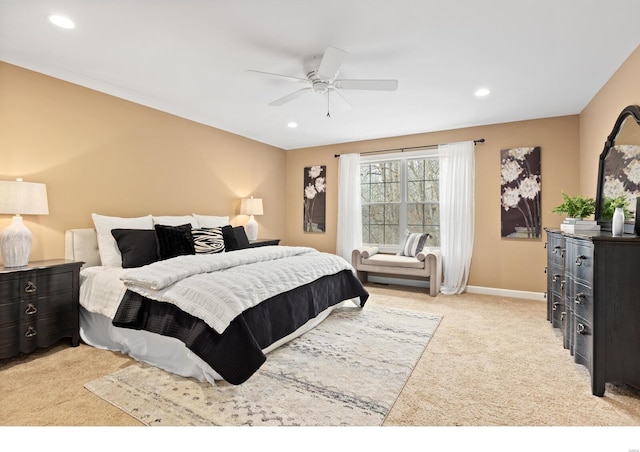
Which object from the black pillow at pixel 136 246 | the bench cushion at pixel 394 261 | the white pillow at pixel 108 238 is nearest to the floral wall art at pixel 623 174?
the bench cushion at pixel 394 261

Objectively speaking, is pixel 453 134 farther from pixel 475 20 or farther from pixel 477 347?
pixel 477 347

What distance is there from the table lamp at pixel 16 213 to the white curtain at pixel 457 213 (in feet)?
15.5

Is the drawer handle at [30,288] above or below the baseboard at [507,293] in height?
above

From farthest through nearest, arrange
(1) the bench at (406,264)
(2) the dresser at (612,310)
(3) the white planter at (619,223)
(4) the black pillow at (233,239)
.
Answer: (1) the bench at (406,264), (4) the black pillow at (233,239), (3) the white planter at (619,223), (2) the dresser at (612,310)

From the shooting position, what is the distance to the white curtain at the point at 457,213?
4.55m

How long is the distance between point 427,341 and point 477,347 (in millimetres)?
407

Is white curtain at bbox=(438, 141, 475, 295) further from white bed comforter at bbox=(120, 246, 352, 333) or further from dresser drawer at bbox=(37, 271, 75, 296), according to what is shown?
dresser drawer at bbox=(37, 271, 75, 296)

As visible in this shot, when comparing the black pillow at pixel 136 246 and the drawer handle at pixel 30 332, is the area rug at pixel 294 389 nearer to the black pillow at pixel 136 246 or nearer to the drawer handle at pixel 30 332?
the drawer handle at pixel 30 332

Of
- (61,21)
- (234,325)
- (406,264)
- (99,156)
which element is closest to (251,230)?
(99,156)

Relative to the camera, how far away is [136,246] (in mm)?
2996

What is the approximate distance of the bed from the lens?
1.98 meters

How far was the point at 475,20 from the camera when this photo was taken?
83.4 inches

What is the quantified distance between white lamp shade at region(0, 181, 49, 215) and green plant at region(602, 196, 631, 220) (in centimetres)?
464
